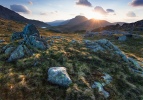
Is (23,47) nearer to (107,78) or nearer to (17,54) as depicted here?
(17,54)

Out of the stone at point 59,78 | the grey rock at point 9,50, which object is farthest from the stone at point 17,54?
the stone at point 59,78

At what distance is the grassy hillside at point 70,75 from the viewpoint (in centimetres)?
1666

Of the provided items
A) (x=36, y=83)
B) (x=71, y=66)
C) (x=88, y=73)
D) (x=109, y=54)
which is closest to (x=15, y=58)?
(x=36, y=83)

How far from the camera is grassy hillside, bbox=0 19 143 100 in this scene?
54.6 ft

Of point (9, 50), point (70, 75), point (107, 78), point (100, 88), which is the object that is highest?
point (9, 50)

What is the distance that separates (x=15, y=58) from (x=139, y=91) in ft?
62.6

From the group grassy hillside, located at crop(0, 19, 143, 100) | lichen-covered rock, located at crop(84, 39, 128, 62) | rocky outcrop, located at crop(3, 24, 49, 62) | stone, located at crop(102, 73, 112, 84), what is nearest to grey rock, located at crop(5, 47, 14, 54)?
rocky outcrop, located at crop(3, 24, 49, 62)

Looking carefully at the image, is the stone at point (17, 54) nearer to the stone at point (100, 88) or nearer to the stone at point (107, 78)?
the stone at point (100, 88)

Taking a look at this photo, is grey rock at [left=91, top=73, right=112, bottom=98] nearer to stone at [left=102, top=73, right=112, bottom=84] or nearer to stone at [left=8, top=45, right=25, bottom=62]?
stone at [left=102, top=73, right=112, bottom=84]

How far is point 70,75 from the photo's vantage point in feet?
67.6

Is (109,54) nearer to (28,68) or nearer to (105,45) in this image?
(105,45)

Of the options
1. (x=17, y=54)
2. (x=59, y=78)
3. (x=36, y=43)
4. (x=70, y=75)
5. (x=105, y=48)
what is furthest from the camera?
(x=105, y=48)

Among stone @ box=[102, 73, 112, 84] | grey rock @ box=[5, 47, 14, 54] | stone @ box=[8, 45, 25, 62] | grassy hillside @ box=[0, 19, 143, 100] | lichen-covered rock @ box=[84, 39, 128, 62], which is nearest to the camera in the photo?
grassy hillside @ box=[0, 19, 143, 100]

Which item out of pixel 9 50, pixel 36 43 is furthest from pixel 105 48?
pixel 9 50
